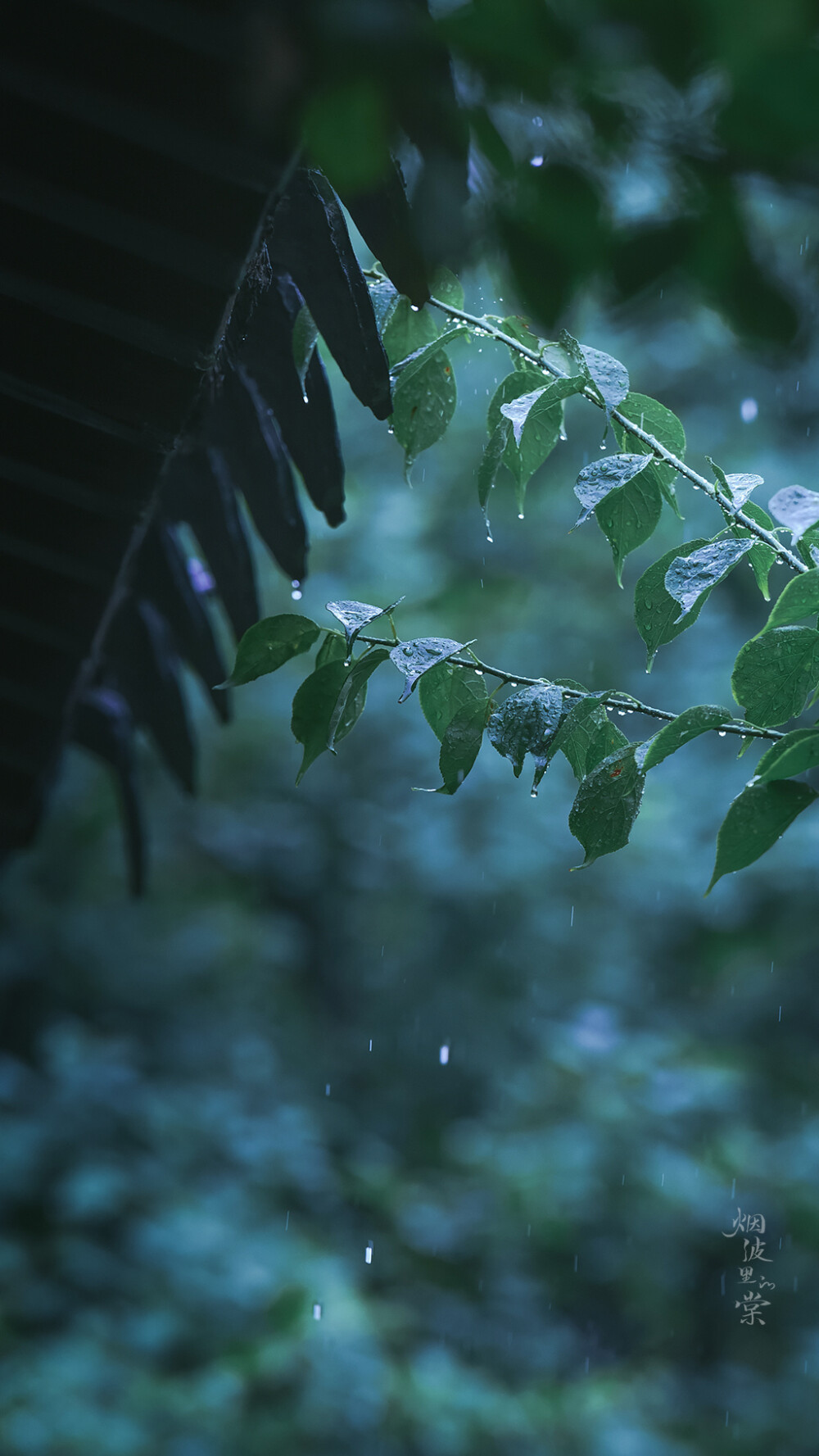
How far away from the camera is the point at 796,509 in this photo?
0.52 meters

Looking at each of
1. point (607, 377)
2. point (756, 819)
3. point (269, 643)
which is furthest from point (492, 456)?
point (756, 819)

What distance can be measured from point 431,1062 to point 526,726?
371 cm

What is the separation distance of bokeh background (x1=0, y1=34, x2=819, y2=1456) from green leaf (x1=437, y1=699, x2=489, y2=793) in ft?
7.89

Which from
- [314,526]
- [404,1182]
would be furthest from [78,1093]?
[314,526]

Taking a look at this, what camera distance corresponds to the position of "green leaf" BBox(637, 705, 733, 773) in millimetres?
512

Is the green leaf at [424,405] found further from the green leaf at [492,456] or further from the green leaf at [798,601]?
the green leaf at [798,601]

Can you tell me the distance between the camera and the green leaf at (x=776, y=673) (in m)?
0.53

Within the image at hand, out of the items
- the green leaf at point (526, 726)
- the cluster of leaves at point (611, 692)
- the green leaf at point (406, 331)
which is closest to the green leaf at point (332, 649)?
the cluster of leaves at point (611, 692)

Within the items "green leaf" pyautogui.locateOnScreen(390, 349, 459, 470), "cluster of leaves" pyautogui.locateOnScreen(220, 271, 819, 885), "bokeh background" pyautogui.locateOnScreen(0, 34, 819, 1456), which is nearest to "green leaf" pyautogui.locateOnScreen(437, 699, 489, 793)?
"cluster of leaves" pyautogui.locateOnScreen(220, 271, 819, 885)

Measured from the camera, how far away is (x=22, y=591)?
0.83 meters

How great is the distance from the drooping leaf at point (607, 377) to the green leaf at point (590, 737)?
0.18 metres

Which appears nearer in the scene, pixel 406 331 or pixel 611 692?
pixel 611 692

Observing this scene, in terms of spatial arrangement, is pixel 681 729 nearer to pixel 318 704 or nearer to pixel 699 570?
pixel 699 570

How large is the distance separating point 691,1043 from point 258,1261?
1.52 m
